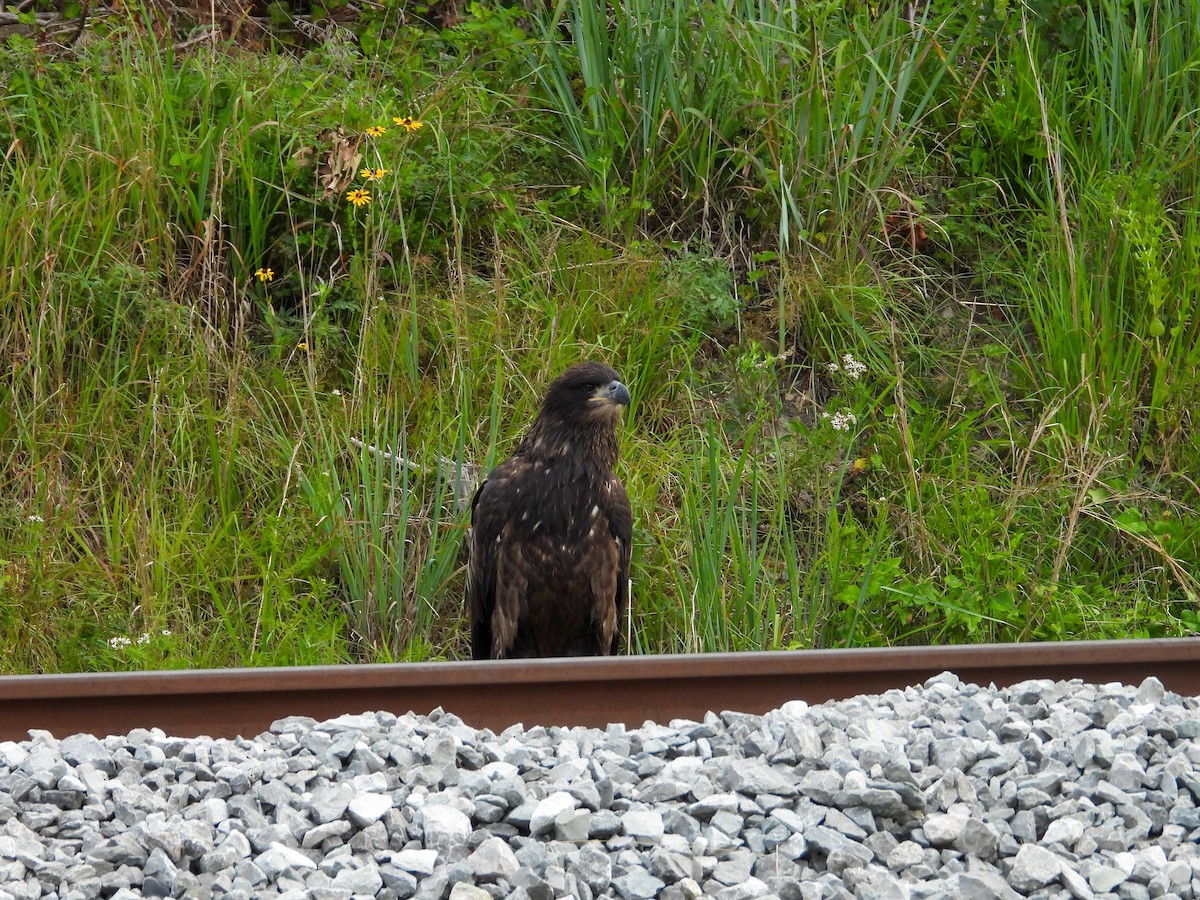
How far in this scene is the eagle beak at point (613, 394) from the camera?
4.13 m

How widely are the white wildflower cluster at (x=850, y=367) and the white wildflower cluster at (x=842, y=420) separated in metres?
Result: 0.22

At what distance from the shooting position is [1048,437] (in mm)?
4652

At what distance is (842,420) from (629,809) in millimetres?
2583

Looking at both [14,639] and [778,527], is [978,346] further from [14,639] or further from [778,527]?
[14,639]

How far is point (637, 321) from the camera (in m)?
5.07

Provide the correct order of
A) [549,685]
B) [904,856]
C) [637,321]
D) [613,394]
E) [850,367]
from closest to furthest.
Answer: [904,856], [549,685], [613,394], [850,367], [637,321]

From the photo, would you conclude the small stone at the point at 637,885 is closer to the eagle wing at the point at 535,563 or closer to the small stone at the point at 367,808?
the small stone at the point at 367,808

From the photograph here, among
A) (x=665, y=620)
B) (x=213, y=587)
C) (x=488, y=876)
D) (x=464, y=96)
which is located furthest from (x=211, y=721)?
(x=464, y=96)

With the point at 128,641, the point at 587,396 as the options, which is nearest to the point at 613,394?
the point at 587,396

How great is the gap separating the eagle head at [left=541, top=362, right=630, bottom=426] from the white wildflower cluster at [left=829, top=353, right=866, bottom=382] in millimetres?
1142

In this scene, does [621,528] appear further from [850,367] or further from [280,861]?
[280,861]

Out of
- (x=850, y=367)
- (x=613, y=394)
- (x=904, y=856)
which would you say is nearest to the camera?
(x=904, y=856)

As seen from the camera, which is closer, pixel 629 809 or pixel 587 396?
pixel 629 809

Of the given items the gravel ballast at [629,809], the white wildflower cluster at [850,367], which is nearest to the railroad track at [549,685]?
the gravel ballast at [629,809]
